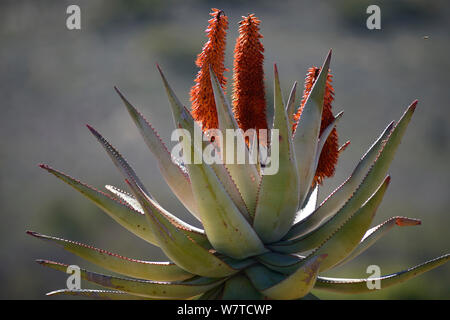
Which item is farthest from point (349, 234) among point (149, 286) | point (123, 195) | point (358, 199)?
point (123, 195)

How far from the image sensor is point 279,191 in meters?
1.38

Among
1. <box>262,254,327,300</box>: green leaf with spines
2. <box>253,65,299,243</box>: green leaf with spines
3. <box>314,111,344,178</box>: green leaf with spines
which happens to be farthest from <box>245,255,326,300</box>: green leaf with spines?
<box>314,111,344,178</box>: green leaf with spines

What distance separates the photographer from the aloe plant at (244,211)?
4.26 feet

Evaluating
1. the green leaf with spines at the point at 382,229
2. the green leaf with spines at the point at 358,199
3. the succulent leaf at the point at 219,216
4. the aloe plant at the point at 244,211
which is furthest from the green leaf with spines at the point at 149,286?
the green leaf with spines at the point at 382,229

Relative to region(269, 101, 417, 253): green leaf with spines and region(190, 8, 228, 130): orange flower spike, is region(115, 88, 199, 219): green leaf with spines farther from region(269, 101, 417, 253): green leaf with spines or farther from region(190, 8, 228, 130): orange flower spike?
region(269, 101, 417, 253): green leaf with spines

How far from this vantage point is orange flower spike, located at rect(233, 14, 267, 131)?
1649 millimetres

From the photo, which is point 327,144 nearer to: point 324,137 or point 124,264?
point 324,137

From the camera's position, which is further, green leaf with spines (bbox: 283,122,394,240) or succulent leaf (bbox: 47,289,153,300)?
green leaf with spines (bbox: 283,122,394,240)

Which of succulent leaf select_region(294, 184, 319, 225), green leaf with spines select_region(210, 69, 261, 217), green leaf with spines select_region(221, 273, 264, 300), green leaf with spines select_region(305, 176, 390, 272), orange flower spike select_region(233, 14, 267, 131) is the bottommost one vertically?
green leaf with spines select_region(221, 273, 264, 300)

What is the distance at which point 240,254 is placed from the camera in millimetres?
1410

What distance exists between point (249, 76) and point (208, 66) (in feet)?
0.44

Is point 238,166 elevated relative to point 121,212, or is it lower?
elevated

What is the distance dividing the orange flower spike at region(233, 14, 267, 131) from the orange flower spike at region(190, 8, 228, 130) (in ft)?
0.17

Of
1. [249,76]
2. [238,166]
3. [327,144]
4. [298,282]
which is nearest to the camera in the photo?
[298,282]
